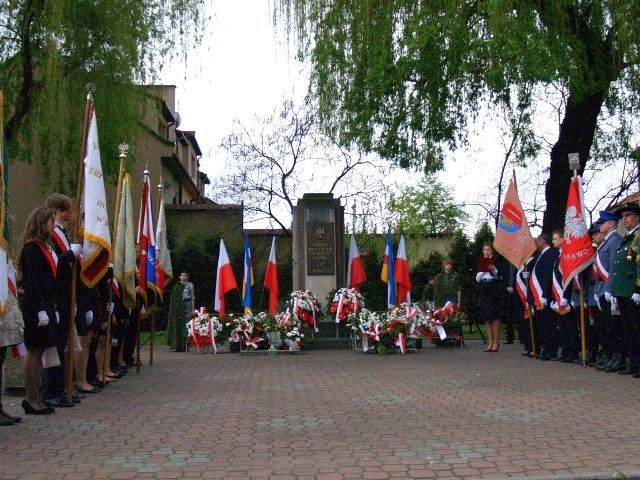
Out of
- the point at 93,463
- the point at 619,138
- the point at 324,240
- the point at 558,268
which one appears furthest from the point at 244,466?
the point at 619,138

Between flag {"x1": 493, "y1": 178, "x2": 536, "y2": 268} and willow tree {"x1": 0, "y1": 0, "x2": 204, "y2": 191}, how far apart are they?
6.76 m

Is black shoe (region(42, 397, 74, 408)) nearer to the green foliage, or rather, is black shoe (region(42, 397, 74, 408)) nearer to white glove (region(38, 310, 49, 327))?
white glove (region(38, 310, 49, 327))

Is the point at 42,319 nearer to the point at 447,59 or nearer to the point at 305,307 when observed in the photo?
the point at 305,307

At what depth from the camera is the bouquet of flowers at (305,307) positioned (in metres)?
17.6

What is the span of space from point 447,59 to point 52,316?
10631 mm


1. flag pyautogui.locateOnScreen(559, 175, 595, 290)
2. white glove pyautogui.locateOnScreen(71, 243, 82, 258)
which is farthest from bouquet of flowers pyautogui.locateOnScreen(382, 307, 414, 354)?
white glove pyautogui.locateOnScreen(71, 243, 82, 258)

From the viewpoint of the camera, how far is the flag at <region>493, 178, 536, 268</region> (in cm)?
1480

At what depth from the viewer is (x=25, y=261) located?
8.01m

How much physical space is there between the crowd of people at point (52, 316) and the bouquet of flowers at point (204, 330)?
21.9ft

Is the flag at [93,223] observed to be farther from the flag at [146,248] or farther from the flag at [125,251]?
the flag at [146,248]

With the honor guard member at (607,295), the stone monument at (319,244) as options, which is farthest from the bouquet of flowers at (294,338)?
the honor guard member at (607,295)

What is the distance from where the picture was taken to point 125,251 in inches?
434

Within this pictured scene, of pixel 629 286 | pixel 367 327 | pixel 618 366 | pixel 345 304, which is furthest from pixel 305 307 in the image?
pixel 629 286

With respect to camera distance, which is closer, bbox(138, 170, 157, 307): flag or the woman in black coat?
the woman in black coat
